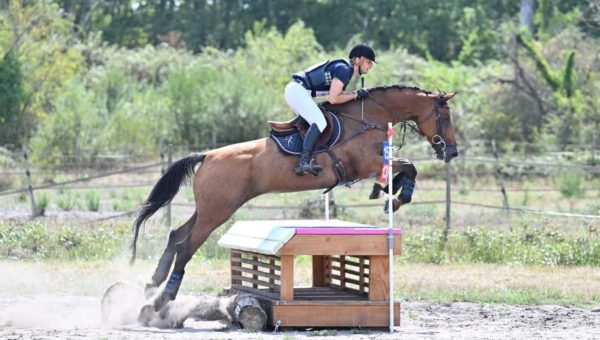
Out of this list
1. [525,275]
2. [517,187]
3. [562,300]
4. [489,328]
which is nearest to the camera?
[489,328]

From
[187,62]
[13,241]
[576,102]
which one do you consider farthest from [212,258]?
[187,62]

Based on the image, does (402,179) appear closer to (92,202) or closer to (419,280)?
(419,280)

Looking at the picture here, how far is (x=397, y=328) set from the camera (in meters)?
9.30

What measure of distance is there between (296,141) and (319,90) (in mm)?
595

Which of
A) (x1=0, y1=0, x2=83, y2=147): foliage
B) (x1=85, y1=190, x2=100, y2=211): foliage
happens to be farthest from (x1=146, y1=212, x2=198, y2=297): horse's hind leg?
(x1=0, y1=0, x2=83, y2=147): foliage

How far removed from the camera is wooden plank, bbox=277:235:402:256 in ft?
29.6

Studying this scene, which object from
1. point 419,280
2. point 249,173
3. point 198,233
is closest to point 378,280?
point 249,173

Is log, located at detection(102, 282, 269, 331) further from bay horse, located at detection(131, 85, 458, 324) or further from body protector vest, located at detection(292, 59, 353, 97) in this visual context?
body protector vest, located at detection(292, 59, 353, 97)

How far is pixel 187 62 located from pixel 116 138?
13263 millimetres

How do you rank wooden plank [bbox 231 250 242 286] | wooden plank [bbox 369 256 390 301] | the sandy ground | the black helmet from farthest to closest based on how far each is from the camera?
1. wooden plank [bbox 231 250 242 286]
2. the black helmet
3. wooden plank [bbox 369 256 390 301]
4. the sandy ground

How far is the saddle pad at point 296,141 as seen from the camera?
9.57 metres

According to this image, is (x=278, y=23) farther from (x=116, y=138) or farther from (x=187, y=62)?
(x=116, y=138)

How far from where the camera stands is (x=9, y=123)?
2859cm

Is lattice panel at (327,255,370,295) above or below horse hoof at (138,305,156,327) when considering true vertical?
above
